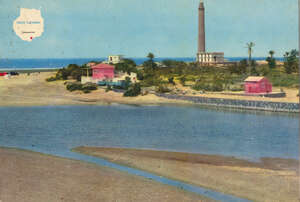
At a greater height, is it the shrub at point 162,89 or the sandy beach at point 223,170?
the shrub at point 162,89

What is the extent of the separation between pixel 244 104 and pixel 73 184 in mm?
37453

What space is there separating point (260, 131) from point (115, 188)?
20748 millimetres

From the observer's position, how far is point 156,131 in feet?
122

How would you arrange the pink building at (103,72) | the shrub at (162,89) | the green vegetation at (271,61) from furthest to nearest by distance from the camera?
the green vegetation at (271,61) → the pink building at (103,72) → the shrub at (162,89)

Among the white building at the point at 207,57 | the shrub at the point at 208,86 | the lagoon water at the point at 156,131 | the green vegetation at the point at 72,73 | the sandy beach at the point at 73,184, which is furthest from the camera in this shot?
the white building at the point at 207,57

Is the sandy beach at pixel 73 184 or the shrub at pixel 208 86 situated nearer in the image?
the sandy beach at pixel 73 184

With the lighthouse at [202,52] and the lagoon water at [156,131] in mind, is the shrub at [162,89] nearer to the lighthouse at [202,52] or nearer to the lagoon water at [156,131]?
the lagoon water at [156,131]

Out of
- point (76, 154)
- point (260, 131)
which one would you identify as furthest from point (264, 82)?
point (76, 154)

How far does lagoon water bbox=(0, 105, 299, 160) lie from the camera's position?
30031 mm

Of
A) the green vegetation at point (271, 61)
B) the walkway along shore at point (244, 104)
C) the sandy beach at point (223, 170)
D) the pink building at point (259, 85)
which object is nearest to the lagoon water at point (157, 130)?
the sandy beach at point (223, 170)

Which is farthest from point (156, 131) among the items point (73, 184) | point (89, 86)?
point (89, 86)

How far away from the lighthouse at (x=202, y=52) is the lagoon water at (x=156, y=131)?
5623 centimetres

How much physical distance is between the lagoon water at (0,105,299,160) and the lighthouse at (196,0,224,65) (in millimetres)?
56549

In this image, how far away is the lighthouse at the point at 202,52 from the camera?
4186 inches
